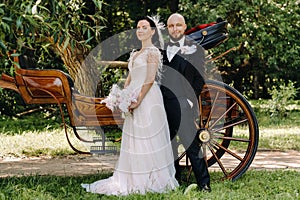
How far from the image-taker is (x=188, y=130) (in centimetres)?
452

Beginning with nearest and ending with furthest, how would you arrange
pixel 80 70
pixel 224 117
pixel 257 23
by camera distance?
pixel 224 117 < pixel 80 70 < pixel 257 23

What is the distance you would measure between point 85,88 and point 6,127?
2949 millimetres

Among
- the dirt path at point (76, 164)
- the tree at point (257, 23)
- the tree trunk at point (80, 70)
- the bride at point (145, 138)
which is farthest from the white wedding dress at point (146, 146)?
the tree at point (257, 23)

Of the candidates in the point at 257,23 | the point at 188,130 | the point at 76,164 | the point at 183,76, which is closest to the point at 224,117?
the point at 188,130

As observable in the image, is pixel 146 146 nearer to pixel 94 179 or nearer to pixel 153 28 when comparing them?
pixel 94 179

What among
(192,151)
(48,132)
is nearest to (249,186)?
(192,151)

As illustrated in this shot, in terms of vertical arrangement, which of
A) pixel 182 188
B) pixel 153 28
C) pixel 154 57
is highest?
pixel 153 28

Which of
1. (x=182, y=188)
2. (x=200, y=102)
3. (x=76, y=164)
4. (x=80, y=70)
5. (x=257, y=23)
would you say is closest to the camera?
(x=182, y=188)

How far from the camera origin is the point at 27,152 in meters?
7.05

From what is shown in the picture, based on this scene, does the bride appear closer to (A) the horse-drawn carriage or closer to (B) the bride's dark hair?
(B) the bride's dark hair

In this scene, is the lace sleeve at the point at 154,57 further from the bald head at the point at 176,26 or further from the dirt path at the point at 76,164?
the dirt path at the point at 76,164

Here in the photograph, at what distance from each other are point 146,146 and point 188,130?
15.9 inches

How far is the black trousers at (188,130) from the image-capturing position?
4.46 meters

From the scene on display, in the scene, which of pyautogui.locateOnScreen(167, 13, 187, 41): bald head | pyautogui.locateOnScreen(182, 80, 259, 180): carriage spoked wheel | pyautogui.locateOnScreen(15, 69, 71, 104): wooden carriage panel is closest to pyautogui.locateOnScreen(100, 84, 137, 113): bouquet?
pyautogui.locateOnScreen(15, 69, 71, 104): wooden carriage panel
